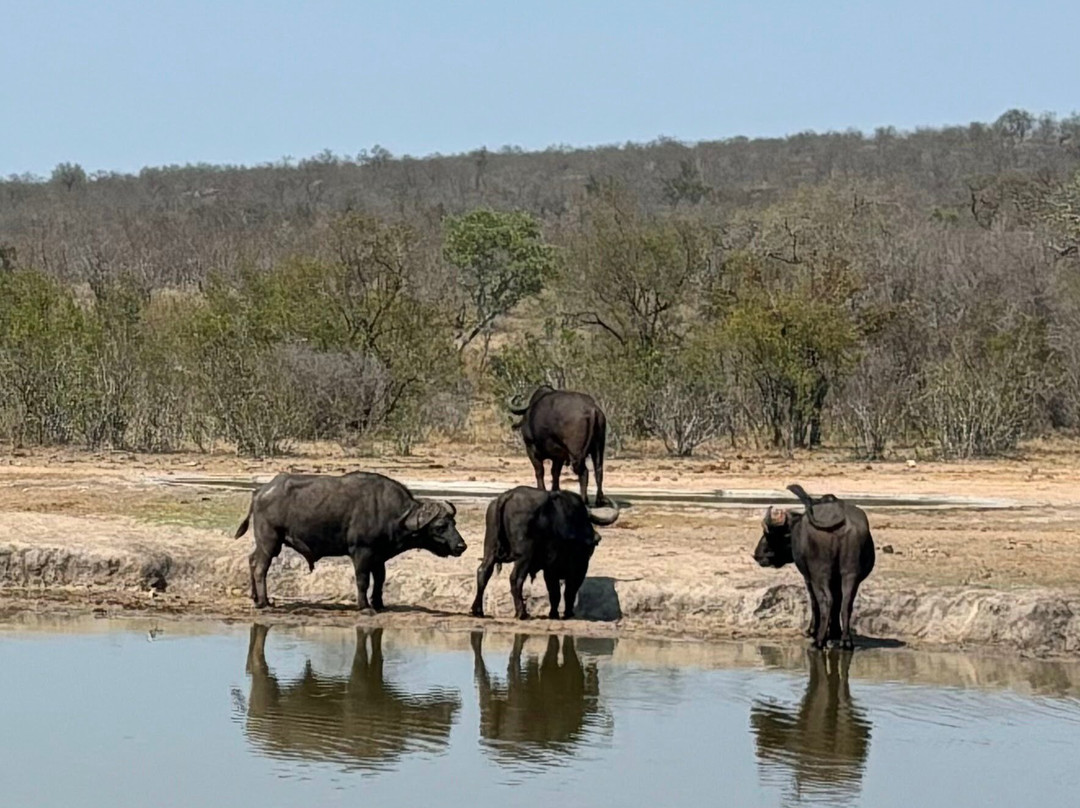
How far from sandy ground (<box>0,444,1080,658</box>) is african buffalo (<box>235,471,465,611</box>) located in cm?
45

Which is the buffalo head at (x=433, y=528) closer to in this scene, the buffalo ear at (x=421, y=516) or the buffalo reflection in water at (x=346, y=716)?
the buffalo ear at (x=421, y=516)

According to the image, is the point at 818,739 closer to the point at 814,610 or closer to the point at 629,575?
the point at 814,610

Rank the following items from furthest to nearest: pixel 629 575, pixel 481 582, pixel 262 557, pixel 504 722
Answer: pixel 629 575 < pixel 262 557 < pixel 481 582 < pixel 504 722

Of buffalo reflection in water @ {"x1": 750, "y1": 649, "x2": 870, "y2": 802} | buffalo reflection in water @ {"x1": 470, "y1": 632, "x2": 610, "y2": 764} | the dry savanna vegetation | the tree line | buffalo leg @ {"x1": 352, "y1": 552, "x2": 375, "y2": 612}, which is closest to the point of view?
buffalo reflection in water @ {"x1": 750, "y1": 649, "x2": 870, "y2": 802}

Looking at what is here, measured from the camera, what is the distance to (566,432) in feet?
63.1

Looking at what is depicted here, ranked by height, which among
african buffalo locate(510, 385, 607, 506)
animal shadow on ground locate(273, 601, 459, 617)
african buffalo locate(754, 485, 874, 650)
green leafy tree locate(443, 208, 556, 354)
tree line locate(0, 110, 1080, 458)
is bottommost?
animal shadow on ground locate(273, 601, 459, 617)

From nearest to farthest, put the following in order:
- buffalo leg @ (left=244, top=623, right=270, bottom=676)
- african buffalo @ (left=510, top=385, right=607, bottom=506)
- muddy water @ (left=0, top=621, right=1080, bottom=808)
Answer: muddy water @ (left=0, top=621, right=1080, bottom=808) < buffalo leg @ (left=244, top=623, right=270, bottom=676) < african buffalo @ (left=510, top=385, right=607, bottom=506)

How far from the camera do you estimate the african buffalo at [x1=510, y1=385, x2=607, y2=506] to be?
62.7 ft

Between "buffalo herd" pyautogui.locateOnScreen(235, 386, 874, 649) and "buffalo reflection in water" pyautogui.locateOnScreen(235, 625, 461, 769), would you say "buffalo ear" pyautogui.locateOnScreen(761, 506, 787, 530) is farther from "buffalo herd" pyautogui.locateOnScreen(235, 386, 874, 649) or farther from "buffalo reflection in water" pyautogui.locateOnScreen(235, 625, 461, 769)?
"buffalo reflection in water" pyautogui.locateOnScreen(235, 625, 461, 769)

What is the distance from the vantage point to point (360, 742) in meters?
10.4

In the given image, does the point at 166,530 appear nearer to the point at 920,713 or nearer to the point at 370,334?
the point at 920,713

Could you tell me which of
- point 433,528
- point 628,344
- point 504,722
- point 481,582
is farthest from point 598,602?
point 628,344

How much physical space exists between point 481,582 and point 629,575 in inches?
56.6

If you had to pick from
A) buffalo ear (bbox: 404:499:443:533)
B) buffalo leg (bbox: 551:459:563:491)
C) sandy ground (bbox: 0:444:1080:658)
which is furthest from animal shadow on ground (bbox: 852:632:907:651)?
buffalo leg (bbox: 551:459:563:491)
